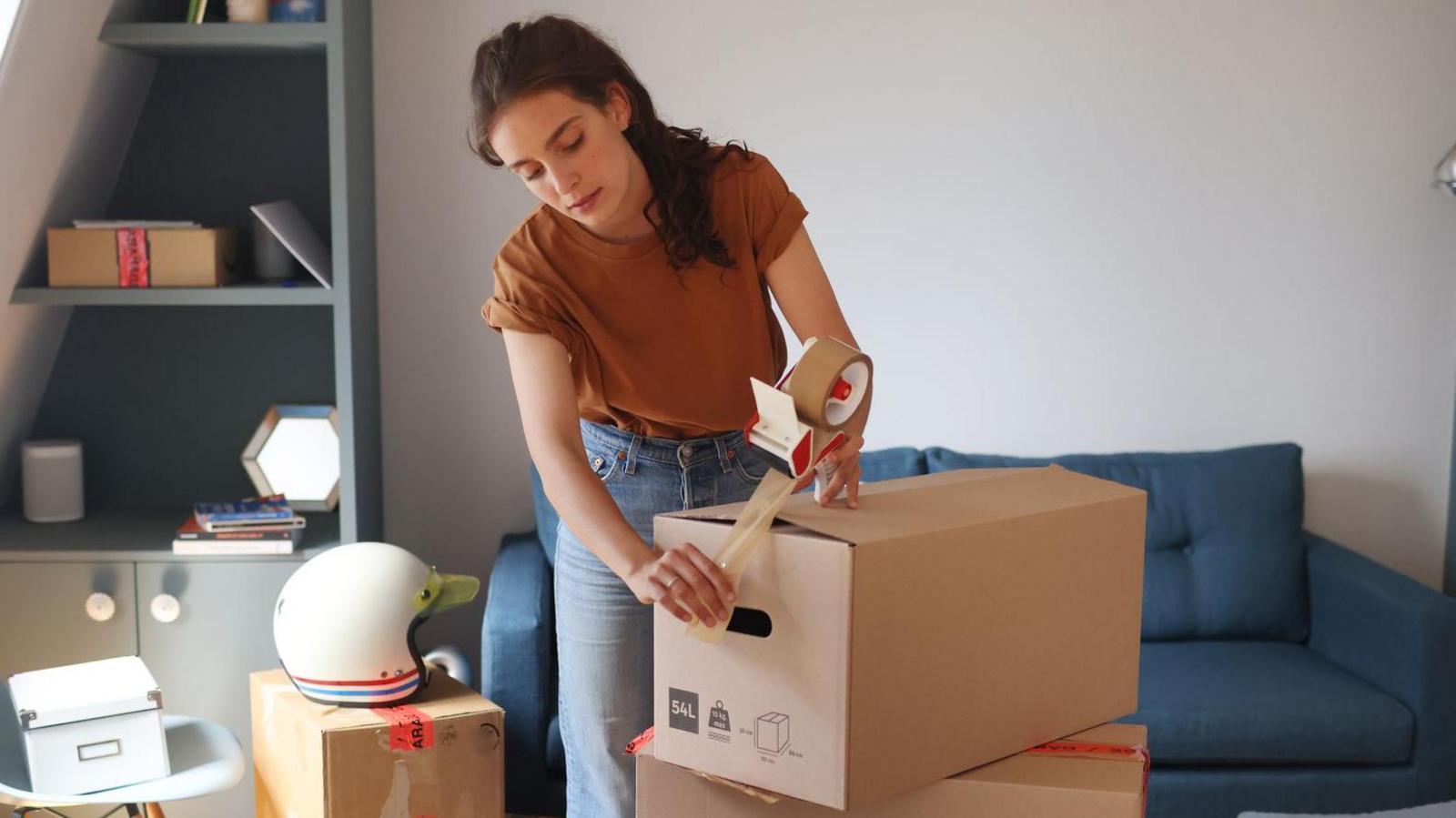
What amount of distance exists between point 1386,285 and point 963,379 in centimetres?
99

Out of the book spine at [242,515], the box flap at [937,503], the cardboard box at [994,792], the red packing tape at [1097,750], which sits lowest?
the cardboard box at [994,792]

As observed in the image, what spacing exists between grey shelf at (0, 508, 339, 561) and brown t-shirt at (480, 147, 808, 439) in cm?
123

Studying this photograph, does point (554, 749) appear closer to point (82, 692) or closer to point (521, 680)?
point (521, 680)

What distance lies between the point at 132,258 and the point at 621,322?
4.54 feet

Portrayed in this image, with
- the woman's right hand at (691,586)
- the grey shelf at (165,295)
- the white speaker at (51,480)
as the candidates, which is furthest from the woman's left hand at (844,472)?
the white speaker at (51,480)

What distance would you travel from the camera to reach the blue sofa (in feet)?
7.84

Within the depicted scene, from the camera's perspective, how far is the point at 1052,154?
9.82 feet

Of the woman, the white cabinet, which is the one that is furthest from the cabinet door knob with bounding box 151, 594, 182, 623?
the woman

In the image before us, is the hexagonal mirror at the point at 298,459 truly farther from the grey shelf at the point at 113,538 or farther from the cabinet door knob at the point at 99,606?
the cabinet door knob at the point at 99,606

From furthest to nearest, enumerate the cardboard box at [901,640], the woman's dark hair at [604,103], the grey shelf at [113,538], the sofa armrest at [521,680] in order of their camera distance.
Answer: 1. the grey shelf at [113,538]
2. the sofa armrest at [521,680]
3. the woman's dark hair at [604,103]
4. the cardboard box at [901,640]

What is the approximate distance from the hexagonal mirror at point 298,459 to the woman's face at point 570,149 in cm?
153

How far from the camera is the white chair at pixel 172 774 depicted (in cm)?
197

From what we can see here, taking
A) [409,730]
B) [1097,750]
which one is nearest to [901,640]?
[1097,750]

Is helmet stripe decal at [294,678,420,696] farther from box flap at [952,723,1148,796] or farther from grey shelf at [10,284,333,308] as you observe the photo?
box flap at [952,723,1148,796]
